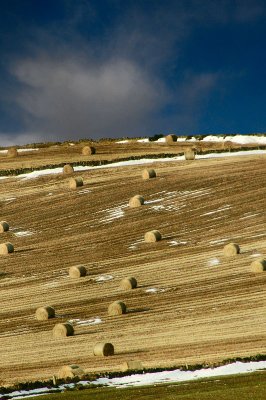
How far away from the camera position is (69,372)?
104 feet

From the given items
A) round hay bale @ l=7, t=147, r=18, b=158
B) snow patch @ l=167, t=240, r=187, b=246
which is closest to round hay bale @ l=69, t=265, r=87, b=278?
snow patch @ l=167, t=240, r=187, b=246

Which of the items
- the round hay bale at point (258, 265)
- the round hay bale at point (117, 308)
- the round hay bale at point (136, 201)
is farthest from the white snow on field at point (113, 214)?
the round hay bale at point (117, 308)

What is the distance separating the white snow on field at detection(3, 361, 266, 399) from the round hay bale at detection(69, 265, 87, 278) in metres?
18.0

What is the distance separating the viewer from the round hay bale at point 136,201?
197 feet

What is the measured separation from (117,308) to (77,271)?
7.11 m

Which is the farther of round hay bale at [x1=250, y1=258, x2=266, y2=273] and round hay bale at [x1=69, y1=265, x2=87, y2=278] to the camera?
round hay bale at [x1=69, y1=265, x2=87, y2=278]

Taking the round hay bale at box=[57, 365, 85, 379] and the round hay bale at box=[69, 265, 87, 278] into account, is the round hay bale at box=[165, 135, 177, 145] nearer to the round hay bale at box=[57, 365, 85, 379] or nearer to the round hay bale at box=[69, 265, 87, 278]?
the round hay bale at box=[69, 265, 87, 278]

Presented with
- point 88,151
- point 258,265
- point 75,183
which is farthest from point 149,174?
point 258,265

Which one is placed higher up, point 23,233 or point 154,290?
point 23,233

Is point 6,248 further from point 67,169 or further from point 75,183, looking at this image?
point 67,169

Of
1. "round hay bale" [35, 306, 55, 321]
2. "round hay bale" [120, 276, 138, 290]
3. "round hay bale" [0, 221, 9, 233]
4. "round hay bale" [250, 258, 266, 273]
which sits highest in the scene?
"round hay bale" [0, 221, 9, 233]

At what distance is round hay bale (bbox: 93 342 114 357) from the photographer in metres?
35.3

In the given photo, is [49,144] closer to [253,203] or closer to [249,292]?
[253,203]

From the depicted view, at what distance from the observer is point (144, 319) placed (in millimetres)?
40906
